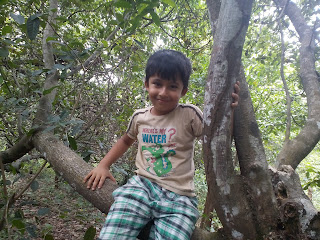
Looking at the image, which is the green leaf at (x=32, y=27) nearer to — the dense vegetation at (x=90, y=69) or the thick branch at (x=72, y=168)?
the dense vegetation at (x=90, y=69)

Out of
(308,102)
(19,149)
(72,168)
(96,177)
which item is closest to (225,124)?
(96,177)

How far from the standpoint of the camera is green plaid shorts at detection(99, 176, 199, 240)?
1.18m

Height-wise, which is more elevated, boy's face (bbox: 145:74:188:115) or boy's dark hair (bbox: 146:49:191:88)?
boy's dark hair (bbox: 146:49:191:88)

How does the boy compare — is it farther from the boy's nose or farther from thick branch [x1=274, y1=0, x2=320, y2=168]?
thick branch [x1=274, y1=0, x2=320, y2=168]

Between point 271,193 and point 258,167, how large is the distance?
0.43ft

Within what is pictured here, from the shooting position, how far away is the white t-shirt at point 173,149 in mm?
1445

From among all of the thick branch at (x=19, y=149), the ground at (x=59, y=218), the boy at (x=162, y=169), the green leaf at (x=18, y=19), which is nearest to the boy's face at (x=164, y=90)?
the boy at (x=162, y=169)

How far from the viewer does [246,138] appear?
112 cm

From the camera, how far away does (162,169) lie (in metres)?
1.49

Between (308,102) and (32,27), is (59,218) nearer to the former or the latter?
(32,27)

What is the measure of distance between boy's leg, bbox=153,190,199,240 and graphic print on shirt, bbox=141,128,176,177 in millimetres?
153

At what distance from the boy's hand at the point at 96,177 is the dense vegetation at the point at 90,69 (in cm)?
30

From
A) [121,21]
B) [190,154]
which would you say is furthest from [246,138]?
[121,21]

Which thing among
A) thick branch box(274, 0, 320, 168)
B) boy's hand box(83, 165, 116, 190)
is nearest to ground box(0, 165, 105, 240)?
boy's hand box(83, 165, 116, 190)
